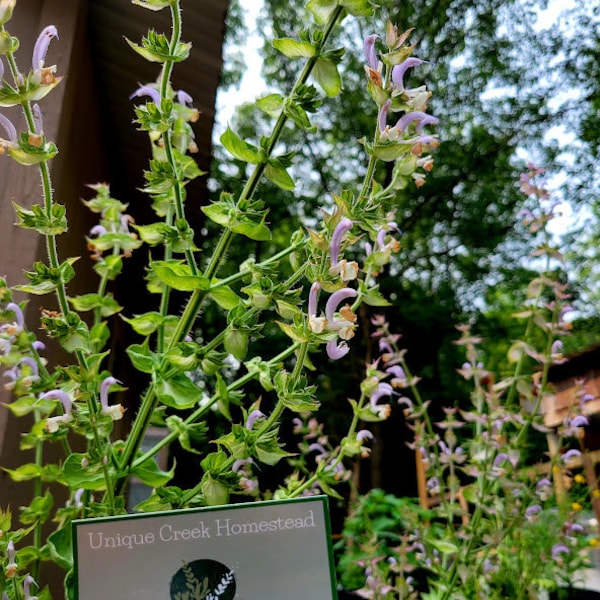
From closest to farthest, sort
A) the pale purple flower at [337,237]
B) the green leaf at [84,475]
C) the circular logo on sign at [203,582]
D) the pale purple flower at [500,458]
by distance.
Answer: the circular logo on sign at [203,582] < the pale purple flower at [337,237] < the green leaf at [84,475] < the pale purple flower at [500,458]

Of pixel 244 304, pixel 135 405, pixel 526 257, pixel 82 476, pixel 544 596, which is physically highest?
pixel 526 257

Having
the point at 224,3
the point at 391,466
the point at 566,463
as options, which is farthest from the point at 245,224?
the point at 391,466

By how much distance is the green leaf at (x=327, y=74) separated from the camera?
35.6 inches

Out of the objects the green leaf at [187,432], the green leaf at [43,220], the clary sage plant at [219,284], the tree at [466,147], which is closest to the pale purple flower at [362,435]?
the clary sage plant at [219,284]

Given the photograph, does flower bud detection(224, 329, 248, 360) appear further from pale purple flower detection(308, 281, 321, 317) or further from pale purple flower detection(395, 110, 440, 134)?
pale purple flower detection(395, 110, 440, 134)

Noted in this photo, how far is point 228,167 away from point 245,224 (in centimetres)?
684

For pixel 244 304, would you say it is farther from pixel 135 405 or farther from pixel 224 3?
pixel 135 405

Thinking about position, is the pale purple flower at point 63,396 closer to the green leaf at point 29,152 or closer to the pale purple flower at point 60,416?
the pale purple flower at point 60,416

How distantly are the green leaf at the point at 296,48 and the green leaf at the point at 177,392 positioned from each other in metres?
0.50

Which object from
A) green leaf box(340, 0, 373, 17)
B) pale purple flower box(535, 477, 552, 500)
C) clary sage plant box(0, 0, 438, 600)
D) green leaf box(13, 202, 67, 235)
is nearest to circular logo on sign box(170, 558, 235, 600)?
clary sage plant box(0, 0, 438, 600)

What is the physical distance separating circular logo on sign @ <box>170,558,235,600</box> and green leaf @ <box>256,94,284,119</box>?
2.01ft

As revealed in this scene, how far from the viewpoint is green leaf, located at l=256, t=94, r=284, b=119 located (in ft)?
3.10

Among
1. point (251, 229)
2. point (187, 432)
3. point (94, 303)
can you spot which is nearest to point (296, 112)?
point (251, 229)

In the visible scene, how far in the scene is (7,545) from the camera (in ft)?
3.08
